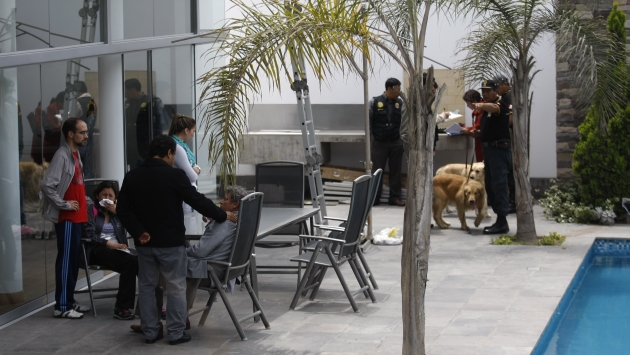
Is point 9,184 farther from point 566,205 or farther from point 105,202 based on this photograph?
point 566,205

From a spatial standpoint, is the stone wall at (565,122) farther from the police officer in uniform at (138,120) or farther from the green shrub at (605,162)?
the police officer in uniform at (138,120)

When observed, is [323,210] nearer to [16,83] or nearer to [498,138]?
[498,138]

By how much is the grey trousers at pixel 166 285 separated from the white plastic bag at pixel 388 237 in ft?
15.1

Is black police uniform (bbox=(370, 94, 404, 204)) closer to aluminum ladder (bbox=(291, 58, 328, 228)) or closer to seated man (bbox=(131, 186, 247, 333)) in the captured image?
aluminum ladder (bbox=(291, 58, 328, 228))

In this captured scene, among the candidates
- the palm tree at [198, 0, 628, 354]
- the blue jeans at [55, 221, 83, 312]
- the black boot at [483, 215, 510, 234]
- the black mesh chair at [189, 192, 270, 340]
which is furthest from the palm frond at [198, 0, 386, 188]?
the black boot at [483, 215, 510, 234]

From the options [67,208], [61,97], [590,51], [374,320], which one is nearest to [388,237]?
[590,51]

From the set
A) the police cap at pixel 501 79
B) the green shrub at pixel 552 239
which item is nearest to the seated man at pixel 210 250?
the green shrub at pixel 552 239

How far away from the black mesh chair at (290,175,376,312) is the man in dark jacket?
4.20ft

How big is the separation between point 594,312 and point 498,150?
336cm

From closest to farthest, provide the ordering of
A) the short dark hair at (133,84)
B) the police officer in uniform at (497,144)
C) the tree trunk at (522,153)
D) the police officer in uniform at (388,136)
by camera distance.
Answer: the short dark hair at (133,84), the tree trunk at (522,153), the police officer in uniform at (497,144), the police officer in uniform at (388,136)

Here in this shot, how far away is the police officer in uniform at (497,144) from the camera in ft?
35.4

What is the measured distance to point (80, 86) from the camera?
8172 millimetres

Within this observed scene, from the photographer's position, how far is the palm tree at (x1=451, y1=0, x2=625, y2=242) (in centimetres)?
948

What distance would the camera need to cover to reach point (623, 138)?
39.3 ft
